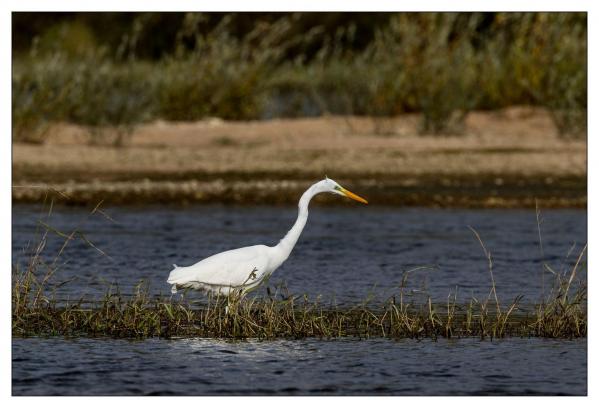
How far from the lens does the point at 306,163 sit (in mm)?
19156

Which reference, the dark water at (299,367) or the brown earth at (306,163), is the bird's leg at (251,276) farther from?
the brown earth at (306,163)

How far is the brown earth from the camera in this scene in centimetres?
1734

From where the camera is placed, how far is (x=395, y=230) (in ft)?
49.8

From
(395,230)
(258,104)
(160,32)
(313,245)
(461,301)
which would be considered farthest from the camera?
(160,32)

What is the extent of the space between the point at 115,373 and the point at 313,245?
644 cm

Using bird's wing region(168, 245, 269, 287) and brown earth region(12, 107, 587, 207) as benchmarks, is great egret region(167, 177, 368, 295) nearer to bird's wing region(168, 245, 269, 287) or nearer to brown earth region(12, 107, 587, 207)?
bird's wing region(168, 245, 269, 287)

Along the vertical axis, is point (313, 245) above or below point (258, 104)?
below

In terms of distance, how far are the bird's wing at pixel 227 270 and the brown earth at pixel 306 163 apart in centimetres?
779

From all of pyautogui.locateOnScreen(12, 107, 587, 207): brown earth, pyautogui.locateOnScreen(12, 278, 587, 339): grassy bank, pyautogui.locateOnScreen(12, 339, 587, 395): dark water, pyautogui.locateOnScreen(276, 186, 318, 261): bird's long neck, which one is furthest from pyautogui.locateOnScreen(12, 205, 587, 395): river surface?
pyautogui.locateOnScreen(276, 186, 318, 261): bird's long neck

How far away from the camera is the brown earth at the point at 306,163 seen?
56.9ft

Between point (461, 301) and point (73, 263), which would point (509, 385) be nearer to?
point (461, 301)

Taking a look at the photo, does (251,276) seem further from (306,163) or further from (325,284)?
(306,163)

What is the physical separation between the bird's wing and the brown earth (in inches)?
307
